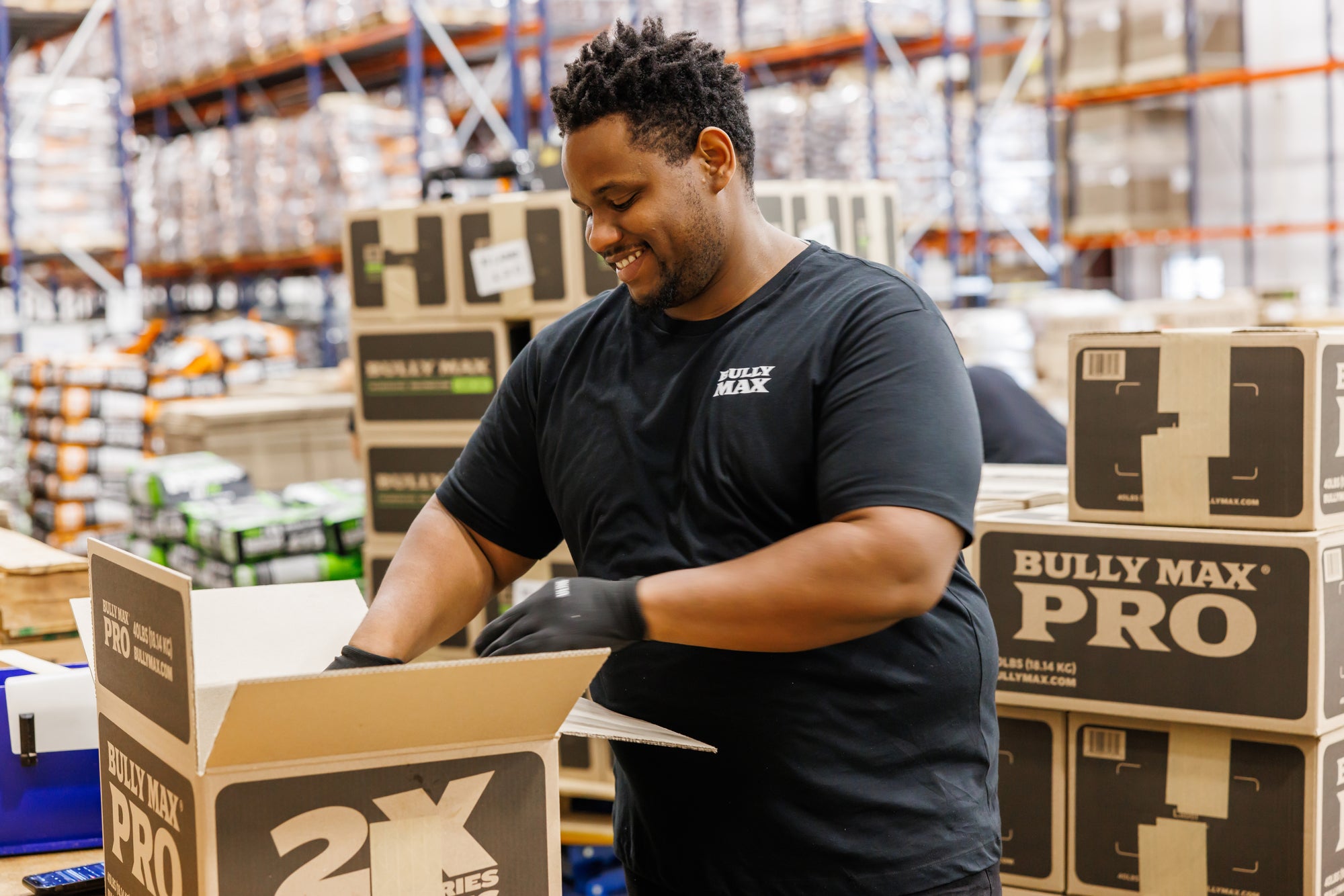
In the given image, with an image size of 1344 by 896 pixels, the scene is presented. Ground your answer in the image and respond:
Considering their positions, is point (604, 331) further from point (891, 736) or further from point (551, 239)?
point (551, 239)

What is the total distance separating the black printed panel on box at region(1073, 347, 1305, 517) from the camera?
228 centimetres

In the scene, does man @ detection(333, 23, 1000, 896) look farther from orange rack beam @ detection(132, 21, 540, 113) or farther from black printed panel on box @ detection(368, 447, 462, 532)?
orange rack beam @ detection(132, 21, 540, 113)

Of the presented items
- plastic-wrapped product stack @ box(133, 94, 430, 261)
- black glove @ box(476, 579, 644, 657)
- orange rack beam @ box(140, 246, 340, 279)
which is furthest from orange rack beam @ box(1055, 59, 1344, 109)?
black glove @ box(476, 579, 644, 657)

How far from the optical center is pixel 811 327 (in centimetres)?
161

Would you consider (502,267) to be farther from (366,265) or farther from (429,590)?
(429,590)

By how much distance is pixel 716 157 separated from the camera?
167cm

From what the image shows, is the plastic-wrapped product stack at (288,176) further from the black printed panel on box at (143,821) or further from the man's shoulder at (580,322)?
the black printed panel on box at (143,821)

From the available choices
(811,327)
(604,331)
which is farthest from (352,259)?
(811,327)

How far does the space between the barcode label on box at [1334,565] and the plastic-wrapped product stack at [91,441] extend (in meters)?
6.34

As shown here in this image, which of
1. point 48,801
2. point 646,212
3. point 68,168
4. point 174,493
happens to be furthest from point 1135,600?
point 68,168

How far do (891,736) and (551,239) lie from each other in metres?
2.36

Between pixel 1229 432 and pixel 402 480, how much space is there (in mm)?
2372

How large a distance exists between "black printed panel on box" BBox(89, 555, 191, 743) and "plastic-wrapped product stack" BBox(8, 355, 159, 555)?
614cm

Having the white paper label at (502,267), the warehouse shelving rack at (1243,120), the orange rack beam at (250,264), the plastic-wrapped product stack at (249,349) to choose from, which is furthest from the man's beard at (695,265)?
the warehouse shelving rack at (1243,120)
